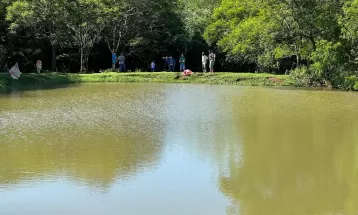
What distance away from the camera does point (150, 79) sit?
25.3 meters

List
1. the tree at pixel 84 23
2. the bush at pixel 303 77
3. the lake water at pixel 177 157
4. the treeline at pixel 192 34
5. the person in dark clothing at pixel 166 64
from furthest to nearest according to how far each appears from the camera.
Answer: the person in dark clothing at pixel 166 64 < the tree at pixel 84 23 < the bush at pixel 303 77 < the treeline at pixel 192 34 < the lake water at pixel 177 157

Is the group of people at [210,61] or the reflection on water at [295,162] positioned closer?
the reflection on water at [295,162]

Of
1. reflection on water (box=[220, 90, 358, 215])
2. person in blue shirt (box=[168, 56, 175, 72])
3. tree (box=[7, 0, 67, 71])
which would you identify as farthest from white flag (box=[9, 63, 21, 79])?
reflection on water (box=[220, 90, 358, 215])

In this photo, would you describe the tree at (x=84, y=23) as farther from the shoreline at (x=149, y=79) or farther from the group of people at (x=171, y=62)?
the shoreline at (x=149, y=79)

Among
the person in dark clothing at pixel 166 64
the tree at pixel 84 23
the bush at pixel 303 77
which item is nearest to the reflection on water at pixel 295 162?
the bush at pixel 303 77

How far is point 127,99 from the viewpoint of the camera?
1792cm

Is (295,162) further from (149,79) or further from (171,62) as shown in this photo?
(171,62)

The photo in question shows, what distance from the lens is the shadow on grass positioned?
71.9ft

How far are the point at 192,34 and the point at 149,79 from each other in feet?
22.3

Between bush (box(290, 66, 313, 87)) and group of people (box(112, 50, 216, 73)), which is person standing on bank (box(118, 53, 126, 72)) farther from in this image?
bush (box(290, 66, 313, 87))

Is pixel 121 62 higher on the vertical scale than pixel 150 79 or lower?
higher

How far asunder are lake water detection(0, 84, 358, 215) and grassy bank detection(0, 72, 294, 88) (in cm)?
648

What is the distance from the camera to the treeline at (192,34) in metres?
22.1

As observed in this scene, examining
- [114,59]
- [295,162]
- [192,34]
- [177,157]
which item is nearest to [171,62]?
[192,34]
